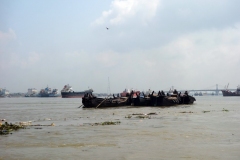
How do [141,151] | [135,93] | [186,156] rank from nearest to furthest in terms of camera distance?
[186,156] → [141,151] → [135,93]

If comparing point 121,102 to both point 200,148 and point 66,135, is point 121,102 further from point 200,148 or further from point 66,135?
point 200,148

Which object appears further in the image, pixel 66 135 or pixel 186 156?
pixel 66 135

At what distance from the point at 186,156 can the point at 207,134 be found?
6183 millimetres

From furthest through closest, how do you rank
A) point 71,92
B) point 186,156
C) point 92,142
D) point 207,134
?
point 71,92 < point 207,134 < point 92,142 < point 186,156

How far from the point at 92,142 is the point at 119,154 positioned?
3159mm

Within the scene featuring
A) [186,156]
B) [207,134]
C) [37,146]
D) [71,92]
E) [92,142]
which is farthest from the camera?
[71,92]

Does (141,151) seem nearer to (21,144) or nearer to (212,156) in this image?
(212,156)

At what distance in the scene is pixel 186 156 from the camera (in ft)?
36.3

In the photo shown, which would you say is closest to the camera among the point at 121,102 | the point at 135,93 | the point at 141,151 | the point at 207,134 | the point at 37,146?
the point at 141,151

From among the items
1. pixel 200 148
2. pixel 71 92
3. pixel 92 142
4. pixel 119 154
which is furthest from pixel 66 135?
pixel 71 92

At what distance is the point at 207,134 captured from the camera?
1680cm

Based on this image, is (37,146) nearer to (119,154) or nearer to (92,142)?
(92,142)

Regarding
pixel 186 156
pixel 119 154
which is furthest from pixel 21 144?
pixel 186 156

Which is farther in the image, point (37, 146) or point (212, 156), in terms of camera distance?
point (37, 146)
